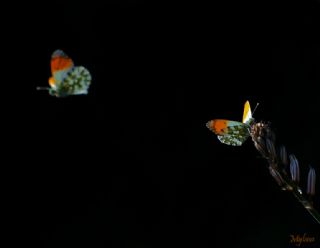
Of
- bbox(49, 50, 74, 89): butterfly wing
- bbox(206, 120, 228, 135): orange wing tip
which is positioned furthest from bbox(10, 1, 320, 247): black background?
bbox(206, 120, 228, 135): orange wing tip

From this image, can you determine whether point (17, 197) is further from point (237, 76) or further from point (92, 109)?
point (237, 76)

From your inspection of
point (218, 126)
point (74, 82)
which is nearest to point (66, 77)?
point (74, 82)

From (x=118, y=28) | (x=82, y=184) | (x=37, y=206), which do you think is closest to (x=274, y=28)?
(x=118, y=28)

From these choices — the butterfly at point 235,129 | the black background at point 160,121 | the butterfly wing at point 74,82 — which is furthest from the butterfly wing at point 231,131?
the black background at point 160,121

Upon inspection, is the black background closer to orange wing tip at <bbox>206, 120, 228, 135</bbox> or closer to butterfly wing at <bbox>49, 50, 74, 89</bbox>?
butterfly wing at <bbox>49, 50, 74, 89</bbox>

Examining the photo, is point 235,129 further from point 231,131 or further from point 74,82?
point 74,82

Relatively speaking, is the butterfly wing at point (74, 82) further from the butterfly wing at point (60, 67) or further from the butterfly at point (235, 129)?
the butterfly at point (235, 129)

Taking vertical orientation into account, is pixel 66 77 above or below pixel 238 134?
above
